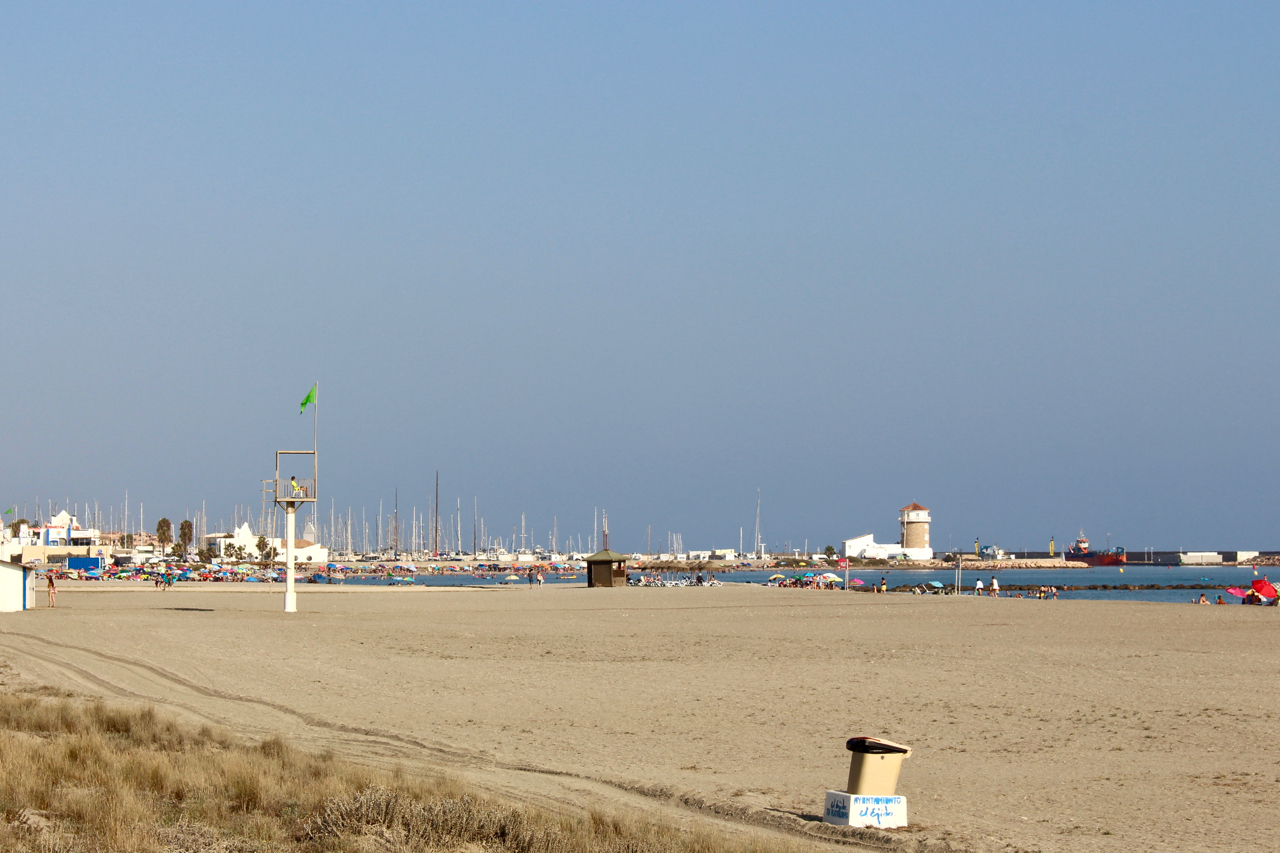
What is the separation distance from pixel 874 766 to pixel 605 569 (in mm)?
54153

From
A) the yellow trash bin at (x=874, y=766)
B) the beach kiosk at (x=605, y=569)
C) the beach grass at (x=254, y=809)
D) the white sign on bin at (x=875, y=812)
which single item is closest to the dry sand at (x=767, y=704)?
→ the white sign on bin at (x=875, y=812)

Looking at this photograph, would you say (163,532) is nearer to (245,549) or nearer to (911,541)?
(245,549)

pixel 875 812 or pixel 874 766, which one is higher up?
pixel 874 766

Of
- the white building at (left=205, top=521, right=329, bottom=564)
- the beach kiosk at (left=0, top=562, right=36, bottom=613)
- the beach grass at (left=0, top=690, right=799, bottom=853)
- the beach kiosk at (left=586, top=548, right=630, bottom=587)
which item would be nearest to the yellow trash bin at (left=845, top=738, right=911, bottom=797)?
the beach grass at (left=0, top=690, right=799, bottom=853)

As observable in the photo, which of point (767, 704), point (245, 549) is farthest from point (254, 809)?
point (245, 549)

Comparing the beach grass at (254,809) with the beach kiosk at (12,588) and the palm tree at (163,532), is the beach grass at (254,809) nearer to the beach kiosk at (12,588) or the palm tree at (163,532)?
the beach kiosk at (12,588)

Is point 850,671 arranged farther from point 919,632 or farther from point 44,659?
point 44,659

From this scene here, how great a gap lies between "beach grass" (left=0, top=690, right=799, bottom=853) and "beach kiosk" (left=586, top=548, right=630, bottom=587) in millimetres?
49923

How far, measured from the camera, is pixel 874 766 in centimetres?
831

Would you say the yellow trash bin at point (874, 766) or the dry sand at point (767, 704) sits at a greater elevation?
the yellow trash bin at point (874, 766)

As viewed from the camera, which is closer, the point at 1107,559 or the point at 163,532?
the point at 163,532

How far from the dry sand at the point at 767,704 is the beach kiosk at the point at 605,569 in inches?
1178

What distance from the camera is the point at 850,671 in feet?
62.5

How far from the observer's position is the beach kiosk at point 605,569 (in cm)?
6109
